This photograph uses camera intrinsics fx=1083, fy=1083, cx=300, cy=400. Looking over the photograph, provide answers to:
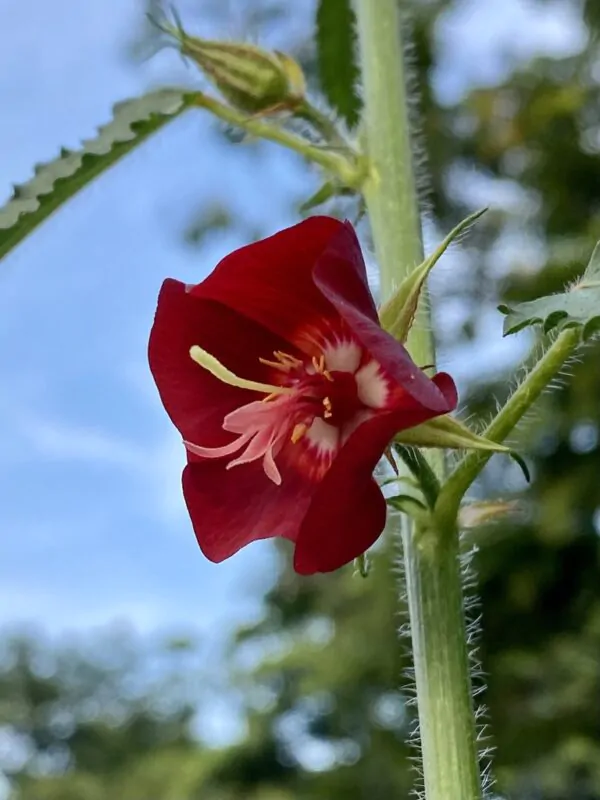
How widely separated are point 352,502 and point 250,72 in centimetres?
48

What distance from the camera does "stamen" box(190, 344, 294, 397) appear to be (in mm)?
609

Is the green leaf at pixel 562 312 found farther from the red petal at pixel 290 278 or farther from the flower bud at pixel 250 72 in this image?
the flower bud at pixel 250 72

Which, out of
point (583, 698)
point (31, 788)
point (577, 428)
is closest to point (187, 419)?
point (583, 698)

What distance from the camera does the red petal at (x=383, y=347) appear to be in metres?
0.52

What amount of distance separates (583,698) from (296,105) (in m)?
2.70

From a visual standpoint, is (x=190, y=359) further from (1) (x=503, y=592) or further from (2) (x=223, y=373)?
(1) (x=503, y=592)

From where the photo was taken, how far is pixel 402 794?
3.40m

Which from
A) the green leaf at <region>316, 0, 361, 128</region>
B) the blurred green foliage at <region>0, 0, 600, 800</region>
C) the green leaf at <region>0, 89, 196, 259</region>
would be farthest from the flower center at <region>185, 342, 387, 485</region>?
the blurred green foliage at <region>0, 0, 600, 800</region>

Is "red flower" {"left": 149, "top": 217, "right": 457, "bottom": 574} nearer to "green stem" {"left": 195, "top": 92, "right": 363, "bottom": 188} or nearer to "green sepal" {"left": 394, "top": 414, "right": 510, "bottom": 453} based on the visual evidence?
"green sepal" {"left": 394, "top": 414, "right": 510, "bottom": 453}

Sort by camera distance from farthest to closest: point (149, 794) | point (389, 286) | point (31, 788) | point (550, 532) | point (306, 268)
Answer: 1. point (31, 788)
2. point (149, 794)
3. point (550, 532)
4. point (389, 286)
5. point (306, 268)

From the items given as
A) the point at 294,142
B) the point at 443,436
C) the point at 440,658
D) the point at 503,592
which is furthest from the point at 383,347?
the point at 503,592

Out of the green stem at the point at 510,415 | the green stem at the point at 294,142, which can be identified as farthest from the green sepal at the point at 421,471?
the green stem at the point at 294,142

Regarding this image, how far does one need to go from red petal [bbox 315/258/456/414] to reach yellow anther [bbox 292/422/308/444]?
3.1 inches

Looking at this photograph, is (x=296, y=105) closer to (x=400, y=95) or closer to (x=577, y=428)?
(x=400, y=95)
